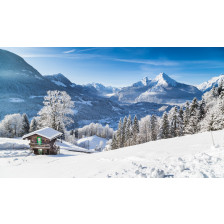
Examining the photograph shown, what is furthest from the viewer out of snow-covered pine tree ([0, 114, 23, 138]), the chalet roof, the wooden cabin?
snow-covered pine tree ([0, 114, 23, 138])

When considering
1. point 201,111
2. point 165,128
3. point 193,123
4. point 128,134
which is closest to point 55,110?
point 128,134

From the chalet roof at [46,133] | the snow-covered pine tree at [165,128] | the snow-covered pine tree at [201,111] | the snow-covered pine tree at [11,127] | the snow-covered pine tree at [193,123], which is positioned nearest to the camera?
the chalet roof at [46,133]

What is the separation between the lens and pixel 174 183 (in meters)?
3.35

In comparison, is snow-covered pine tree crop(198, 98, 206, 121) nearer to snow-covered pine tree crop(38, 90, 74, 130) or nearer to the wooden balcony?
snow-covered pine tree crop(38, 90, 74, 130)

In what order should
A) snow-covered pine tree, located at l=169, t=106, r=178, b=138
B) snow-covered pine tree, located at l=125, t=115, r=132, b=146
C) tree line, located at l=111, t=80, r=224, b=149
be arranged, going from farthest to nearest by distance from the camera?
1. snow-covered pine tree, located at l=125, t=115, r=132, b=146
2. snow-covered pine tree, located at l=169, t=106, r=178, b=138
3. tree line, located at l=111, t=80, r=224, b=149

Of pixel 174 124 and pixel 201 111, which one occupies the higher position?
pixel 201 111

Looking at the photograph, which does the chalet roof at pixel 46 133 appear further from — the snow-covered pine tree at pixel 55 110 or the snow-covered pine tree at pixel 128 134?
the snow-covered pine tree at pixel 128 134

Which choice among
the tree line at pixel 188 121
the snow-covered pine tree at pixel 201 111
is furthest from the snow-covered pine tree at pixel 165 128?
the snow-covered pine tree at pixel 201 111

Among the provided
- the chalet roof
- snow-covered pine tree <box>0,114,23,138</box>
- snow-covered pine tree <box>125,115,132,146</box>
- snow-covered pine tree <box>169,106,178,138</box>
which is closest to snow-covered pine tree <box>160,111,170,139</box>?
snow-covered pine tree <box>169,106,178,138</box>

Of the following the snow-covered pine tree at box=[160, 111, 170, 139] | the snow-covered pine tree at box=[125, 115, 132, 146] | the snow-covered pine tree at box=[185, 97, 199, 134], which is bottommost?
the snow-covered pine tree at box=[125, 115, 132, 146]

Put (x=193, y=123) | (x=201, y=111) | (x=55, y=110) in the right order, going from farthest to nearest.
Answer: (x=201, y=111)
(x=193, y=123)
(x=55, y=110)

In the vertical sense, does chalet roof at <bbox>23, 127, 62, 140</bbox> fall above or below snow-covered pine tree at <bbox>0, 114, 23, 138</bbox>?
above

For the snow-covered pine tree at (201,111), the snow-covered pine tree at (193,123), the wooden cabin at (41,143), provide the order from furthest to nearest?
1. the snow-covered pine tree at (201,111)
2. the snow-covered pine tree at (193,123)
3. the wooden cabin at (41,143)

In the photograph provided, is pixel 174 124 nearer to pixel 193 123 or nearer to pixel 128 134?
pixel 193 123
